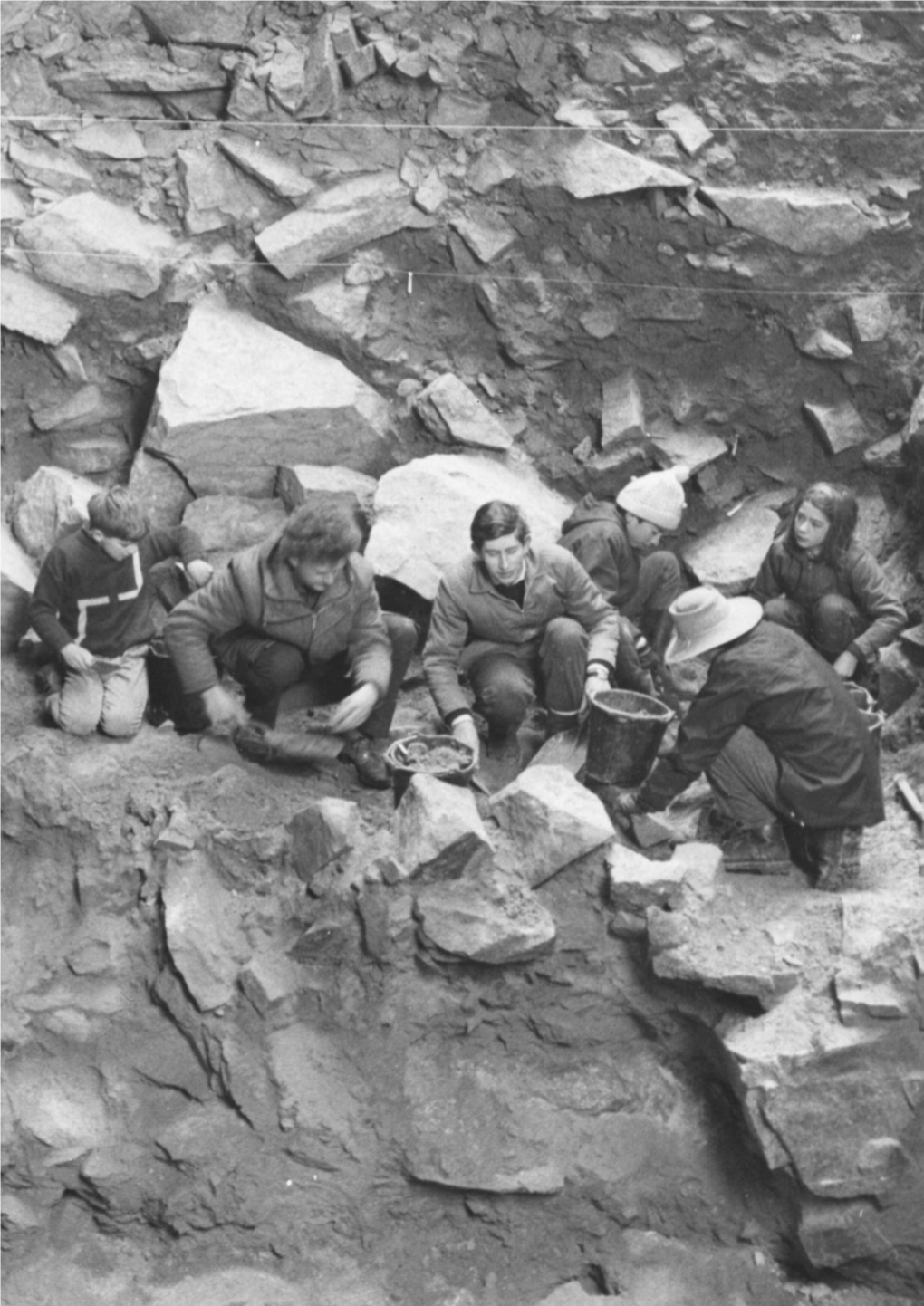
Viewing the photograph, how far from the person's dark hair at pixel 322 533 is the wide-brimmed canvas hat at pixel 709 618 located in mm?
1302

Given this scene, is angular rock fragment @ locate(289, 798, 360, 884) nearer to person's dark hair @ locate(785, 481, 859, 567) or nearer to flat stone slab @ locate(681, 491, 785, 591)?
person's dark hair @ locate(785, 481, 859, 567)

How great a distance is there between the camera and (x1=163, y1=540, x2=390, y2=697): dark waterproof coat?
6234 millimetres

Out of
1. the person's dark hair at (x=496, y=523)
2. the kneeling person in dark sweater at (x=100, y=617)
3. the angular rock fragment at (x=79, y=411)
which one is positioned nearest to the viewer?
the person's dark hair at (x=496, y=523)

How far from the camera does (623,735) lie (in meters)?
6.18

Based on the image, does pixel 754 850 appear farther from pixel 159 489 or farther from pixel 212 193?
pixel 212 193

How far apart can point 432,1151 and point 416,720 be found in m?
2.16

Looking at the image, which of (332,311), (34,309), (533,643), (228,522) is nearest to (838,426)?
(533,643)

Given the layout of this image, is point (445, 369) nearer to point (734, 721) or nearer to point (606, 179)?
point (606, 179)

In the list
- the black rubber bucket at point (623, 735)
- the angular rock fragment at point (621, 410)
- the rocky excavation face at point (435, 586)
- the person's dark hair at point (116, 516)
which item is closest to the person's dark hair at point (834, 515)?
the rocky excavation face at point (435, 586)

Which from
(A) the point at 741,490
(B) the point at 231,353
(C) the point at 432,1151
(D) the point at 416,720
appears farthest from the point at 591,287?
(C) the point at 432,1151

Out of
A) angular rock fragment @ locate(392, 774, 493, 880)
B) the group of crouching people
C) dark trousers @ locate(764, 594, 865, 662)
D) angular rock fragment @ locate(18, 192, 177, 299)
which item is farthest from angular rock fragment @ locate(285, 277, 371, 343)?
angular rock fragment @ locate(392, 774, 493, 880)

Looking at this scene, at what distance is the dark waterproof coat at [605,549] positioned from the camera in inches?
275

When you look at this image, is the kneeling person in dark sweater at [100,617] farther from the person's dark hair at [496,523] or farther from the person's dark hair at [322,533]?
the person's dark hair at [496,523]

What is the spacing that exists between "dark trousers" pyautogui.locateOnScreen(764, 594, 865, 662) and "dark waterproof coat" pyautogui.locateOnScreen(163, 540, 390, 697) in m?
1.96
